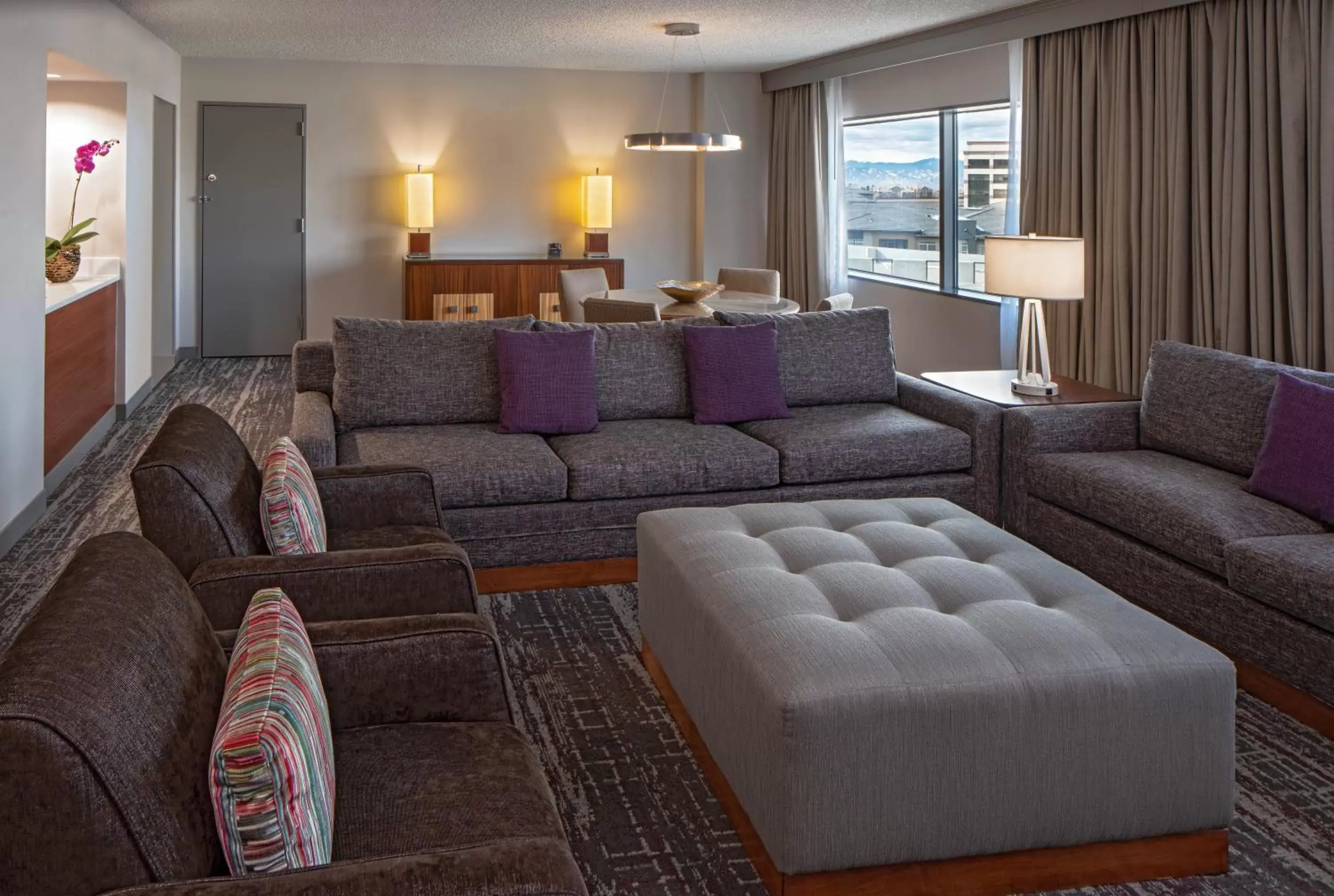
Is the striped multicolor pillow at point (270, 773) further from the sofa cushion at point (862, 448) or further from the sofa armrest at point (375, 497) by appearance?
the sofa cushion at point (862, 448)

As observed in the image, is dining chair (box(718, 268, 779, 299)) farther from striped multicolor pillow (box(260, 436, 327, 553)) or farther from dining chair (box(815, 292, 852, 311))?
striped multicolor pillow (box(260, 436, 327, 553))

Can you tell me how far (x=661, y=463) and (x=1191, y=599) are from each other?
66.8 inches

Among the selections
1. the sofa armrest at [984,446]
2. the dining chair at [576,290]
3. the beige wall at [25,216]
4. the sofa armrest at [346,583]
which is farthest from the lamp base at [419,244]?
the sofa armrest at [346,583]

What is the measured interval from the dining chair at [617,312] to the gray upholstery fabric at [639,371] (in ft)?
3.43

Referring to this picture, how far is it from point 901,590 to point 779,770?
0.63 m

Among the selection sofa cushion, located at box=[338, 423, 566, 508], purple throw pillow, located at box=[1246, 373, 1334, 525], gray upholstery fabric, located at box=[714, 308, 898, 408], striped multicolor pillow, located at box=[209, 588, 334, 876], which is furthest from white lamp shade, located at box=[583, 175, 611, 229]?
striped multicolor pillow, located at box=[209, 588, 334, 876]

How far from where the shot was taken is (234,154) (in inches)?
385

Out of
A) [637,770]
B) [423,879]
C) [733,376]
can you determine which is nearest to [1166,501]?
[733,376]

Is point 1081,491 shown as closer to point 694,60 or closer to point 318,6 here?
point 318,6

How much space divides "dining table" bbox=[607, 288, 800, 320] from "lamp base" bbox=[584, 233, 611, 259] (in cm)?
266

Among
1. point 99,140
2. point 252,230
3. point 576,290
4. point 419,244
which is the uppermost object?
point 99,140

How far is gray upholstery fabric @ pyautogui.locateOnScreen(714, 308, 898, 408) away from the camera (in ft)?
16.3

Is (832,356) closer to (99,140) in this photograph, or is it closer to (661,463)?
(661,463)

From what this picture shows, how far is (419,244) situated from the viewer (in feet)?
32.9
